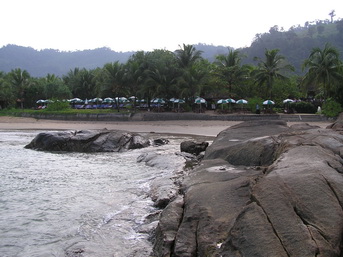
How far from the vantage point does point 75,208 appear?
760cm

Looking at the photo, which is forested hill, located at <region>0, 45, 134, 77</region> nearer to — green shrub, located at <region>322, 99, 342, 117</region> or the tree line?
the tree line

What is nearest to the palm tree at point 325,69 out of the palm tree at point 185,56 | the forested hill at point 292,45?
the palm tree at point 185,56

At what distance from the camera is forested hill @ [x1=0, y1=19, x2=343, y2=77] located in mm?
106925

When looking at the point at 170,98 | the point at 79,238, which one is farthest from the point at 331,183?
the point at 170,98

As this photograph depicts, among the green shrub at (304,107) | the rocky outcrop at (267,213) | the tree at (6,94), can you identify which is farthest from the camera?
the tree at (6,94)

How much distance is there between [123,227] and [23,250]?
5.54 ft

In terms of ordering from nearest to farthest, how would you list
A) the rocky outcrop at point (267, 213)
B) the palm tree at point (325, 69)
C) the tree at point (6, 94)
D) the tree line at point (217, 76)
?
the rocky outcrop at point (267, 213)
the palm tree at point (325, 69)
the tree line at point (217, 76)
the tree at point (6, 94)

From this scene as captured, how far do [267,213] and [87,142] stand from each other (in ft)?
48.3

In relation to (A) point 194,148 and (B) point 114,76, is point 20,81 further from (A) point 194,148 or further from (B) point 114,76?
(A) point 194,148

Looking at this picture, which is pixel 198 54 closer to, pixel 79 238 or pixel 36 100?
pixel 36 100

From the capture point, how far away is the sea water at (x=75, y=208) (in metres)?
5.47

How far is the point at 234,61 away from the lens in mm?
47906

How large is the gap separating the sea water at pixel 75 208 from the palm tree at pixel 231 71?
35123 millimetres

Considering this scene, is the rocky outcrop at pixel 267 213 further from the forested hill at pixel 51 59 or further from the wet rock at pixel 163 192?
the forested hill at pixel 51 59
